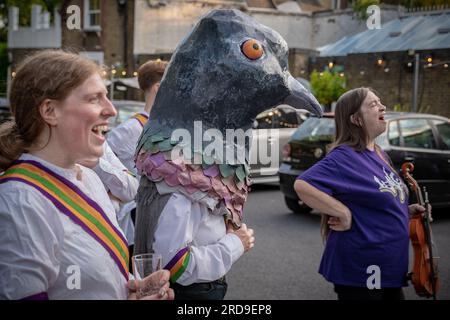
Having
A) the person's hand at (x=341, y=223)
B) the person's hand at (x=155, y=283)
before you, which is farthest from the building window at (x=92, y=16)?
the person's hand at (x=155, y=283)

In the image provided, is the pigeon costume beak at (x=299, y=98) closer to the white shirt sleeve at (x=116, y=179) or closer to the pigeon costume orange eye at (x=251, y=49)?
the pigeon costume orange eye at (x=251, y=49)

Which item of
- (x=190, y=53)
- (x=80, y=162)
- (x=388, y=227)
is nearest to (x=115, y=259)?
(x=80, y=162)

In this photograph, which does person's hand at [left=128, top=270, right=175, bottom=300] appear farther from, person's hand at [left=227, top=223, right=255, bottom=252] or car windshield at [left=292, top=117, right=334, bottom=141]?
car windshield at [left=292, top=117, right=334, bottom=141]

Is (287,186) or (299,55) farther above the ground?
(299,55)

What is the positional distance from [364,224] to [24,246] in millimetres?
2043

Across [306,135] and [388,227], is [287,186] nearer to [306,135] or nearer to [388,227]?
[306,135]

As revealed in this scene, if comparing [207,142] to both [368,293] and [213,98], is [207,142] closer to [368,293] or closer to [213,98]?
[213,98]

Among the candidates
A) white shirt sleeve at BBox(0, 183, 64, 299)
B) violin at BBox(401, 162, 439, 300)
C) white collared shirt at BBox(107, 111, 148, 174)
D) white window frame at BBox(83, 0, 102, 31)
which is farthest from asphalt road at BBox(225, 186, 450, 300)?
white window frame at BBox(83, 0, 102, 31)

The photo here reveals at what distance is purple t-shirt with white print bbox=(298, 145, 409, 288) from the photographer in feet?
10.2

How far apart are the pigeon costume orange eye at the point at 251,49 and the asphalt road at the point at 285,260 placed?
10.3 feet

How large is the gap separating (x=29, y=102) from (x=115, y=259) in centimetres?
57

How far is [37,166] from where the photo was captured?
1.76 meters

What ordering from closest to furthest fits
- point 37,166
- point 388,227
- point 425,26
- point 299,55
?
point 37,166, point 388,227, point 425,26, point 299,55

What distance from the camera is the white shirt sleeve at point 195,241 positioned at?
2174 mm
